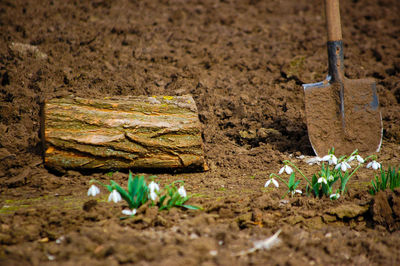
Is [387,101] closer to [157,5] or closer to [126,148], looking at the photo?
[126,148]

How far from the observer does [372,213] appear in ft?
A: 7.62

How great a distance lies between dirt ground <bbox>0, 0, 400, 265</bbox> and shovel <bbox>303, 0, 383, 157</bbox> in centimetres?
26

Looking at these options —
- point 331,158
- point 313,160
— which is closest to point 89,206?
point 331,158

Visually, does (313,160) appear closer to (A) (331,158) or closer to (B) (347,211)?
(A) (331,158)

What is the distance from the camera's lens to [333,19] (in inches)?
142

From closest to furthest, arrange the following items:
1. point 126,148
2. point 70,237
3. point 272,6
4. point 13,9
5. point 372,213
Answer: point 70,237 < point 372,213 < point 126,148 < point 13,9 < point 272,6

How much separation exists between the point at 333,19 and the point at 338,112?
43.3 inches

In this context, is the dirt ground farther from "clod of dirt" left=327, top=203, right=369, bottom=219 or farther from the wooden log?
the wooden log

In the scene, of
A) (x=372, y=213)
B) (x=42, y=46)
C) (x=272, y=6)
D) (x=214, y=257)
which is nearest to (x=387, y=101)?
(x=372, y=213)

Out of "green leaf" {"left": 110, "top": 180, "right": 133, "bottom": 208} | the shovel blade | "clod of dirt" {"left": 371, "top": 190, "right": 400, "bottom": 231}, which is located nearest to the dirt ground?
"clod of dirt" {"left": 371, "top": 190, "right": 400, "bottom": 231}

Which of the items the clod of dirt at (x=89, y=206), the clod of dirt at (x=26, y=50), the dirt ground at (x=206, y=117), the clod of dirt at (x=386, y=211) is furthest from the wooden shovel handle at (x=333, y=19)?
the clod of dirt at (x=26, y=50)

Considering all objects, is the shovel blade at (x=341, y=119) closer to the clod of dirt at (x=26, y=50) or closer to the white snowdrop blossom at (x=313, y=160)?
the white snowdrop blossom at (x=313, y=160)

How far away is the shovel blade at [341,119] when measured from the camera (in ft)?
11.7

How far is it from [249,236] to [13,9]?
18.8ft
